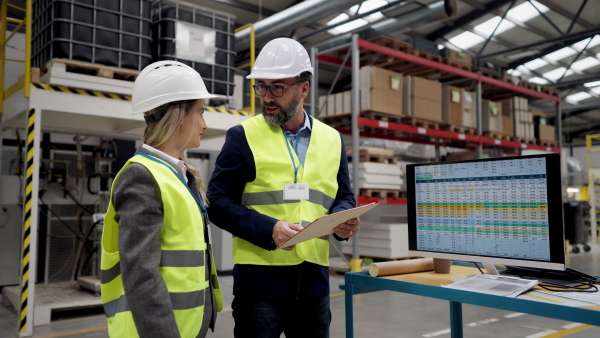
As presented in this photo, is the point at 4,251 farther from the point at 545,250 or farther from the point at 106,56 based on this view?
the point at 545,250

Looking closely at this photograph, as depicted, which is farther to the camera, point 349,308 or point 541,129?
Result: point 541,129

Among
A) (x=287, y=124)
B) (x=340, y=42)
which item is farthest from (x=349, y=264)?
(x=287, y=124)

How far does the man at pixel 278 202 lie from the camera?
2209mm

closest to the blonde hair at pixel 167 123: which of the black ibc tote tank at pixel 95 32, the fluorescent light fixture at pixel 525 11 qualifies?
the black ibc tote tank at pixel 95 32

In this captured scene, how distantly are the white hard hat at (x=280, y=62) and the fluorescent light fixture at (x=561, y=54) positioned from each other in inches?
669

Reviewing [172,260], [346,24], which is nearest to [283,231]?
[172,260]

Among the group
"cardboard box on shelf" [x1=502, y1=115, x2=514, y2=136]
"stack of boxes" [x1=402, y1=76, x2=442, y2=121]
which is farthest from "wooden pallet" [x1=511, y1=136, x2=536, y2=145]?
"stack of boxes" [x1=402, y1=76, x2=442, y2=121]

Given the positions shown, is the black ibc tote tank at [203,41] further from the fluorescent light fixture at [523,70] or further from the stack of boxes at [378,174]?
the fluorescent light fixture at [523,70]

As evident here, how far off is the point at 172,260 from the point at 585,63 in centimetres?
2001

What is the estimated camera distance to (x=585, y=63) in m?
17.8

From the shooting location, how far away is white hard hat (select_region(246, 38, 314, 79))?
7.94ft

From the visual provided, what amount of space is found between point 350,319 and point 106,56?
170 inches

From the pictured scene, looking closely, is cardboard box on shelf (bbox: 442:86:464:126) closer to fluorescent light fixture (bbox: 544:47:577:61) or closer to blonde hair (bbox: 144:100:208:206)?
blonde hair (bbox: 144:100:208:206)

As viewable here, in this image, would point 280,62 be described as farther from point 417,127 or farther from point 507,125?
point 507,125
